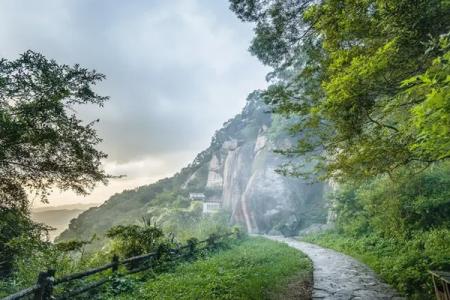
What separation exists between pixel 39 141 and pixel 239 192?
3957 cm

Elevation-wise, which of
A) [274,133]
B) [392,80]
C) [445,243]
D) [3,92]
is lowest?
[445,243]

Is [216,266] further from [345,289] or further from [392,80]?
[392,80]

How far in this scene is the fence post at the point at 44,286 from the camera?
542cm

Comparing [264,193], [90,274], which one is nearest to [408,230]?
[90,274]

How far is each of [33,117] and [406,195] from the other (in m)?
12.6

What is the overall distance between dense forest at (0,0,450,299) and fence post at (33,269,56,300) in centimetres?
160

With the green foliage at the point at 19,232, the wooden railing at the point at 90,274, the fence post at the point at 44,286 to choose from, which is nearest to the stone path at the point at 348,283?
the wooden railing at the point at 90,274

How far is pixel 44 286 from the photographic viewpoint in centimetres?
551

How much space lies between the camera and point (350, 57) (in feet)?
16.2

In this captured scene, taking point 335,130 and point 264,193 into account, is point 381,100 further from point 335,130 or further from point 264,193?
point 264,193

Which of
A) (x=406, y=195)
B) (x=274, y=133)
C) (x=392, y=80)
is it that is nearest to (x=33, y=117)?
(x=392, y=80)

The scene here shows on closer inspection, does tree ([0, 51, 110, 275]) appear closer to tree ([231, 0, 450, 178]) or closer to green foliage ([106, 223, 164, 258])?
green foliage ([106, 223, 164, 258])

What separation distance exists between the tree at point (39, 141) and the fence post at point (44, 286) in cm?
269

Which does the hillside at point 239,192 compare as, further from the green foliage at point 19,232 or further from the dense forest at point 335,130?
the green foliage at point 19,232
